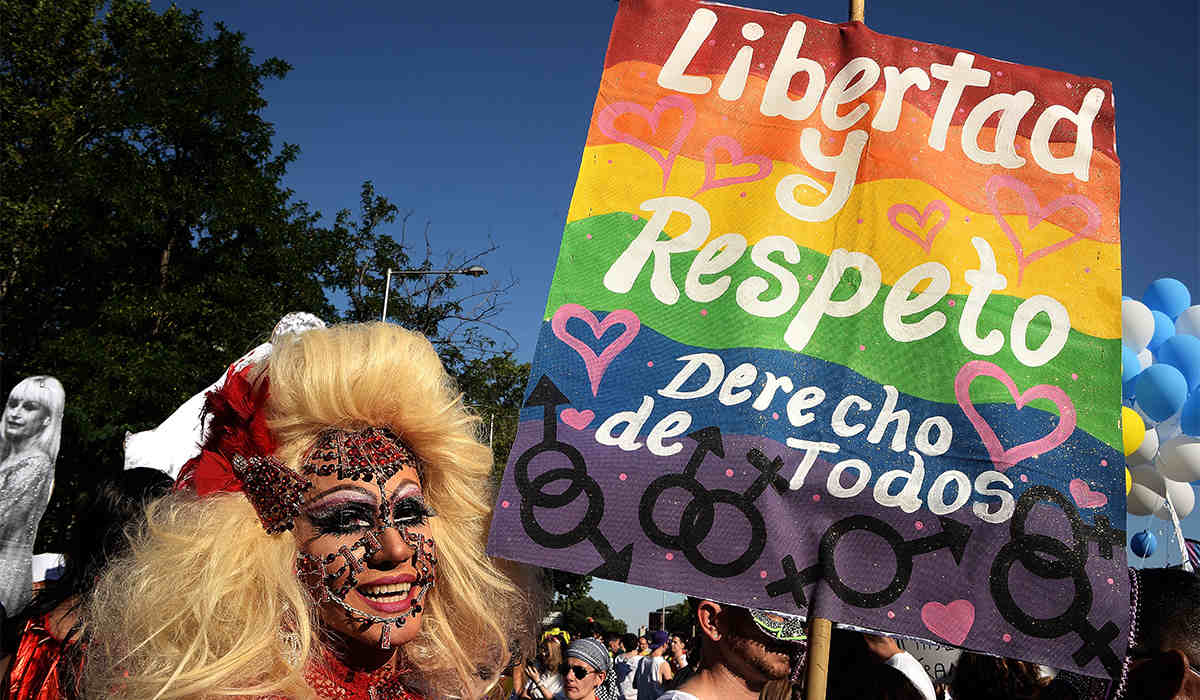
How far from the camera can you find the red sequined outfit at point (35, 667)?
108 inches

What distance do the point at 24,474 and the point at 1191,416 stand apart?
715 cm

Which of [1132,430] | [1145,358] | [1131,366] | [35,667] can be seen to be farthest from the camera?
[1145,358]

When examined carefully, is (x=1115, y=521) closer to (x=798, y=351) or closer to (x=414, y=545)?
(x=798, y=351)

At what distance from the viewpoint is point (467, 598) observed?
2.85 m

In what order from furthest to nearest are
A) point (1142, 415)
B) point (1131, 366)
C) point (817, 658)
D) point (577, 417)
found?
point (1142, 415) < point (1131, 366) < point (577, 417) < point (817, 658)

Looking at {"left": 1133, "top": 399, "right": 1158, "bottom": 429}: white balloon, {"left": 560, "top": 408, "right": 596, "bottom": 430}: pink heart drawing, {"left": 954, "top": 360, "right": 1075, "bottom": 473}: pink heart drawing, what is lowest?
{"left": 560, "top": 408, "right": 596, "bottom": 430}: pink heart drawing

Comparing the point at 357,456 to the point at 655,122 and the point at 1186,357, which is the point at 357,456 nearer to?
the point at 655,122

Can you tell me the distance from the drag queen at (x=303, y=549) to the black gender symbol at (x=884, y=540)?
108 cm

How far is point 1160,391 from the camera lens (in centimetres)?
583

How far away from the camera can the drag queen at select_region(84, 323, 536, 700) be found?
2.34 metres

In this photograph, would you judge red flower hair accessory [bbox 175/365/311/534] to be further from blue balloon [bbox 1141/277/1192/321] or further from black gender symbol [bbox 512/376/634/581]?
blue balloon [bbox 1141/277/1192/321]

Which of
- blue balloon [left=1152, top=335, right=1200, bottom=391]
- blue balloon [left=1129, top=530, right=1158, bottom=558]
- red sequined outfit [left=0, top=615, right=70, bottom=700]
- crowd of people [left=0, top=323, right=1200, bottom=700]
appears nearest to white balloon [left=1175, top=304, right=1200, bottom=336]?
blue balloon [left=1152, top=335, right=1200, bottom=391]

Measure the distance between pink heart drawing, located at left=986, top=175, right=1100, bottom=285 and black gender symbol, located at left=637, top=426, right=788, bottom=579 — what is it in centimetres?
93

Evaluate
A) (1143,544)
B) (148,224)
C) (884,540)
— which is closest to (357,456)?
(884,540)
